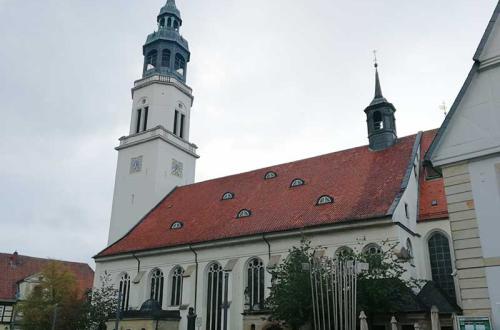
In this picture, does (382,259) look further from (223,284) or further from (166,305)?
(166,305)

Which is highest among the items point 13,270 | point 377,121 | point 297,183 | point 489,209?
point 377,121

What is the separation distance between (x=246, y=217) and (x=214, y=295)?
16.2ft

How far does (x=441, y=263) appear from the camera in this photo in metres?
22.9

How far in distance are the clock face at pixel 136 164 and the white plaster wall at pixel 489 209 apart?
29650 mm

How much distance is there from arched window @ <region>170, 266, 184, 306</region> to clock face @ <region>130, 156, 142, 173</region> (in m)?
11.1

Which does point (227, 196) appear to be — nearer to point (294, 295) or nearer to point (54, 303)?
point (54, 303)

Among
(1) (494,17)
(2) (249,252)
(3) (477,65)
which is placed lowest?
(2) (249,252)

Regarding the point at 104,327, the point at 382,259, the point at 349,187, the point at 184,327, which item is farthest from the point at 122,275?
the point at 382,259

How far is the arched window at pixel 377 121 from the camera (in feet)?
94.4

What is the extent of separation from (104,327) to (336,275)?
18.1 metres

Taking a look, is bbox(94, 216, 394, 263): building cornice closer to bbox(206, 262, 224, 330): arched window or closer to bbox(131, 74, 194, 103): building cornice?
bbox(206, 262, 224, 330): arched window

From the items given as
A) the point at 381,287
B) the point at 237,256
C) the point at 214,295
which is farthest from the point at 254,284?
the point at 381,287

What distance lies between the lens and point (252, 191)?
3138 centimetres

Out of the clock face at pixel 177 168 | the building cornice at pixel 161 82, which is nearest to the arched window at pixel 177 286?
the clock face at pixel 177 168
